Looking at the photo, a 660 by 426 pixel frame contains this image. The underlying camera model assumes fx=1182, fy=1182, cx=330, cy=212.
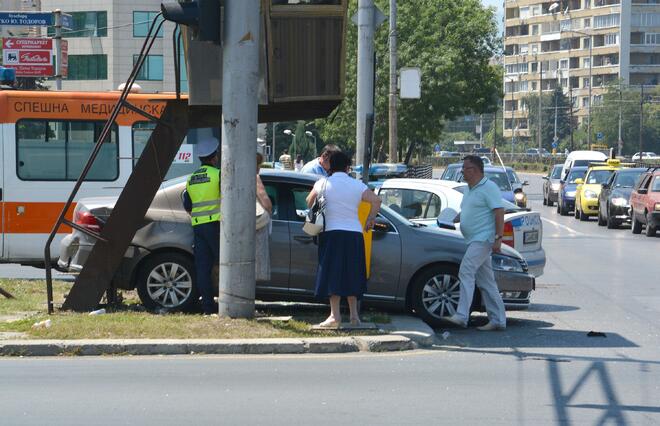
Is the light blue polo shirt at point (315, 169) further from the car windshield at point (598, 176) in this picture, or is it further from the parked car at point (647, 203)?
the car windshield at point (598, 176)

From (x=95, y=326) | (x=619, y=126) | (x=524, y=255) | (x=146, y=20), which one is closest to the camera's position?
(x=95, y=326)

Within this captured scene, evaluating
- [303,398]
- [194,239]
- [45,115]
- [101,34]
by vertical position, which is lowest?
[303,398]

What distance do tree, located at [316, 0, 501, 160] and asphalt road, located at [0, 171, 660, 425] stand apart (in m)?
42.5

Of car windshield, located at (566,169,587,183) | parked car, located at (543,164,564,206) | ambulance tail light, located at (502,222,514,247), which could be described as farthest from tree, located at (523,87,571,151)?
ambulance tail light, located at (502,222,514,247)

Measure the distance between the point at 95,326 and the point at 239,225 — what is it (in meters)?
1.64

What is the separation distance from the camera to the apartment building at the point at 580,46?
122 metres

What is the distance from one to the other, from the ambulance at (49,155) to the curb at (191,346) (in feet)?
21.0

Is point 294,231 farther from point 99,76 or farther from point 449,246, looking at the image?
point 99,76

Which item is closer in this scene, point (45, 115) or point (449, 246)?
point (449, 246)

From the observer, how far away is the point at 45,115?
1702 cm

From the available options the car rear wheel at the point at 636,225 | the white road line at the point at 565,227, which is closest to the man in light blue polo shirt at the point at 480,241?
the white road line at the point at 565,227

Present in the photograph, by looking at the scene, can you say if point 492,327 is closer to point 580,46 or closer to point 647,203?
point 647,203

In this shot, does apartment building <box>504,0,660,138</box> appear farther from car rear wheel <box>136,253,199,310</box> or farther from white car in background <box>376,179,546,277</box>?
car rear wheel <box>136,253,199,310</box>

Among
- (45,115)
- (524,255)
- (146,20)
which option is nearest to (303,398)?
(524,255)
